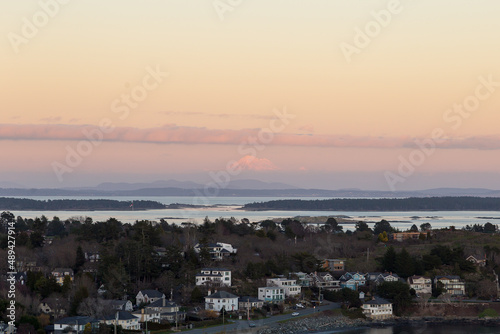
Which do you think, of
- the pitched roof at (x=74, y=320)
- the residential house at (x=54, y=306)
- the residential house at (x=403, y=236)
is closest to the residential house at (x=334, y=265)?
the residential house at (x=403, y=236)

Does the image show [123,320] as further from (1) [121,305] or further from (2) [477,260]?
(2) [477,260]

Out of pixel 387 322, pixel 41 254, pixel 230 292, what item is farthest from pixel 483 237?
pixel 41 254

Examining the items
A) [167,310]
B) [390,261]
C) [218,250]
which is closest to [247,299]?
[167,310]

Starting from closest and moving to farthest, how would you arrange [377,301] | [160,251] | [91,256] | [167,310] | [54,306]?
1. [54,306]
2. [167,310]
3. [377,301]
4. [160,251]
5. [91,256]

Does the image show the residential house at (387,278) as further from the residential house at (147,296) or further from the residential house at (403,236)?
the residential house at (403,236)

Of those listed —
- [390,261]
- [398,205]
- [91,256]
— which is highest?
[398,205]

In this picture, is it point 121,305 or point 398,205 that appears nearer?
point 121,305

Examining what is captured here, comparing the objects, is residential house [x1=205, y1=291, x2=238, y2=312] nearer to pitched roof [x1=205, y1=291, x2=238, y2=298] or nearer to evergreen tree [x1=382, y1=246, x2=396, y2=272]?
pitched roof [x1=205, y1=291, x2=238, y2=298]

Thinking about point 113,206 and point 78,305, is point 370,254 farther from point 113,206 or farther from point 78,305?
point 113,206
